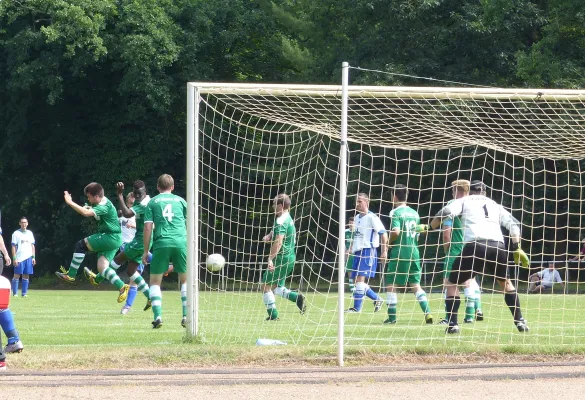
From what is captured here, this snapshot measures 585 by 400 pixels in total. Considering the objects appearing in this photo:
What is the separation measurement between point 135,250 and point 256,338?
168 inches

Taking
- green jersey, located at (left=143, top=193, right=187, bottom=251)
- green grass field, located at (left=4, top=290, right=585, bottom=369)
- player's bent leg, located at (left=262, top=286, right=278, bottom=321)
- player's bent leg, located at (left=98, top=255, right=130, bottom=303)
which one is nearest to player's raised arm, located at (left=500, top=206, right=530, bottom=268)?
green grass field, located at (left=4, top=290, right=585, bottom=369)

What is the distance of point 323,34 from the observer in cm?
3619

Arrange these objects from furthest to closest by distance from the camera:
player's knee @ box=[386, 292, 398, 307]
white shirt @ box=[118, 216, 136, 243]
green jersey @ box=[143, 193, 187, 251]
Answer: white shirt @ box=[118, 216, 136, 243], player's knee @ box=[386, 292, 398, 307], green jersey @ box=[143, 193, 187, 251]

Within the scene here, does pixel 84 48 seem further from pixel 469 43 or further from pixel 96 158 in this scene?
pixel 469 43

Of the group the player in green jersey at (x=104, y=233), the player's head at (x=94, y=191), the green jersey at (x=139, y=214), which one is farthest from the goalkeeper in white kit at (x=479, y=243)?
the player in green jersey at (x=104, y=233)

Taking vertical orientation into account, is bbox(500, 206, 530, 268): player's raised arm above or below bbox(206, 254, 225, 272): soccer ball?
above

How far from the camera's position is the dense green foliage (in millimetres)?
31141

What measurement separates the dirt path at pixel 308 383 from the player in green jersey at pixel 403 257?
4.21 meters

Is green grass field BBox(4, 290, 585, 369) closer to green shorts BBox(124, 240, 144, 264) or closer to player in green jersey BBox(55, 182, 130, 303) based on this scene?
player in green jersey BBox(55, 182, 130, 303)

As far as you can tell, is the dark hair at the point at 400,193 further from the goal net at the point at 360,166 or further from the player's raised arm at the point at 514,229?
the player's raised arm at the point at 514,229

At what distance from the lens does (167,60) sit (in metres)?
34.4

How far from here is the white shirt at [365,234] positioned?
→ 1437cm

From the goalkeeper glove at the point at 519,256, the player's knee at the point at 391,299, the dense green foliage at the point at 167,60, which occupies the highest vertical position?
the dense green foliage at the point at 167,60

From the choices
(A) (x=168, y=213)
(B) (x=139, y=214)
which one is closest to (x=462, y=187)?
(A) (x=168, y=213)
